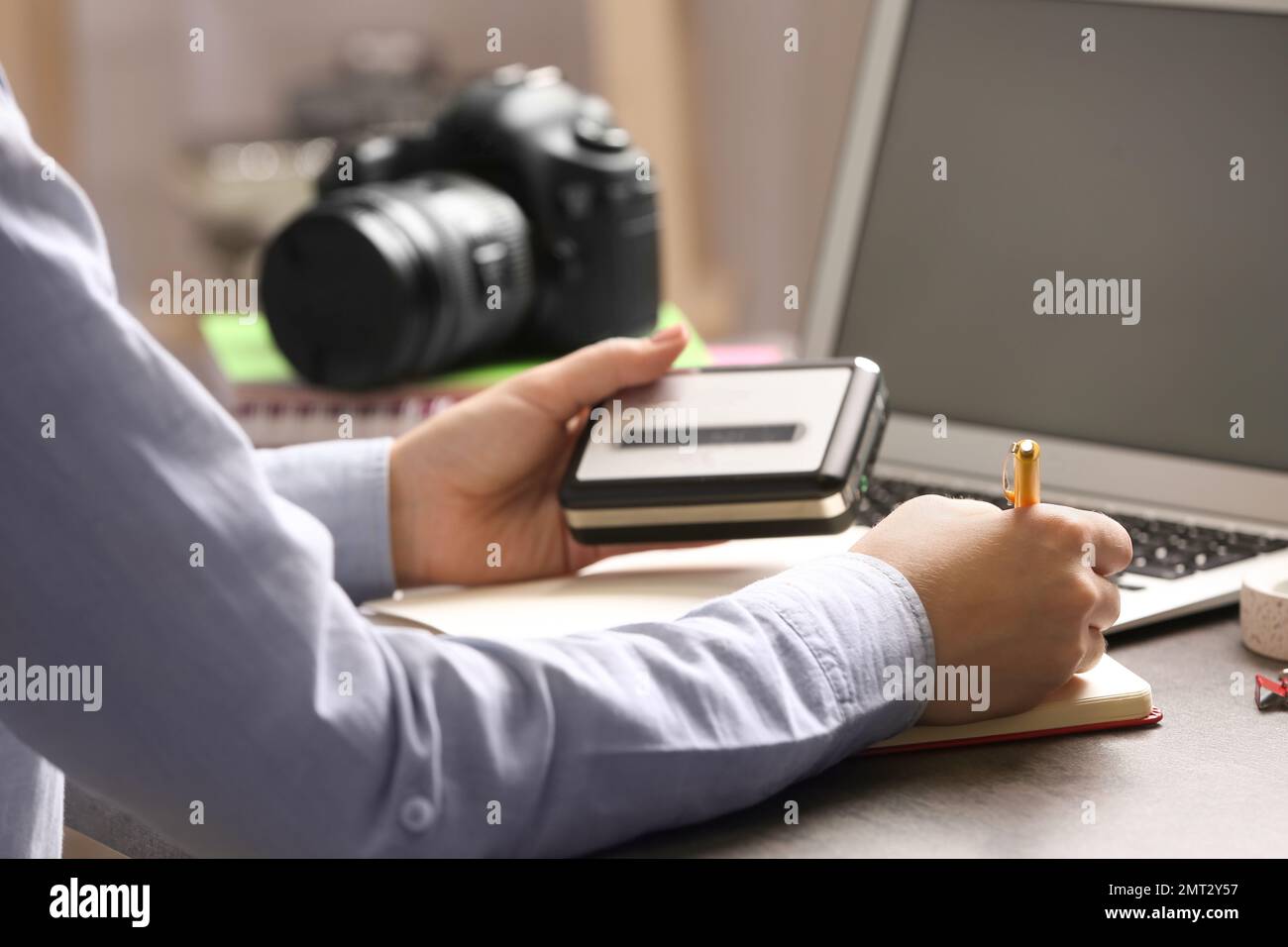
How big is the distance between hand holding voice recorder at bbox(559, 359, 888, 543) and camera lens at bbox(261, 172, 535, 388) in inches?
11.4

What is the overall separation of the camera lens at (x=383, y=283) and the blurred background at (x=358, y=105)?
44.4 inches

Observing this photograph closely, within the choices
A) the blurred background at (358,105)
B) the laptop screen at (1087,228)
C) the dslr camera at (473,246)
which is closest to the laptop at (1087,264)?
the laptop screen at (1087,228)

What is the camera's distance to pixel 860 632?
1.55 ft

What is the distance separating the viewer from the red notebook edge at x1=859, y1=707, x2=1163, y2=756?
483mm

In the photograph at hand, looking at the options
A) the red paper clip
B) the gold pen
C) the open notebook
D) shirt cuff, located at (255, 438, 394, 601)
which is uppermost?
the gold pen

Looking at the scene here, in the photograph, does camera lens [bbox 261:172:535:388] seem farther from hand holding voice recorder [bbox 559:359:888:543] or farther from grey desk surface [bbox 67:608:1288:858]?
grey desk surface [bbox 67:608:1288:858]

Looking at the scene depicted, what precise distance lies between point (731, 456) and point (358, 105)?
6.23 feet

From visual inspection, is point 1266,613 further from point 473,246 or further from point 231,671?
point 473,246

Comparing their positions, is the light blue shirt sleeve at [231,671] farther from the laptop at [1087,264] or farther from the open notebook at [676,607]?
the laptop at [1087,264]

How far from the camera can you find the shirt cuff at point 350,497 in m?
0.68

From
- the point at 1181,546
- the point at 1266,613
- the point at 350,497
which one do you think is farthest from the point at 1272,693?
the point at 350,497

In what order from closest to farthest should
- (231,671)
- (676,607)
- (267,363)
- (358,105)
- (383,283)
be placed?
(231,671) → (676,607) → (383,283) → (267,363) → (358,105)

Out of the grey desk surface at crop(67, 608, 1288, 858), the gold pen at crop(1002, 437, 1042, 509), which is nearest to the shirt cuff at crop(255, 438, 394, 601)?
the grey desk surface at crop(67, 608, 1288, 858)
